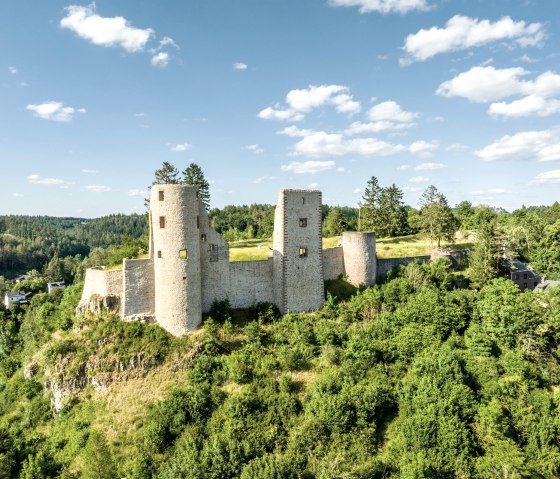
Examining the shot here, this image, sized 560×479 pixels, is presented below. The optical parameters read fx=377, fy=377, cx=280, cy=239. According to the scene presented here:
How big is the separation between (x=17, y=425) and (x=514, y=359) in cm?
3481

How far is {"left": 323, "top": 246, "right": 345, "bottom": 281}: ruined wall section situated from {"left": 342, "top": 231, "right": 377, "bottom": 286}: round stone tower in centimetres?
56

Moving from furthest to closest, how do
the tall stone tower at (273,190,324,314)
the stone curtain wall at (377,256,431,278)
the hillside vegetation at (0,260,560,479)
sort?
the stone curtain wall at (377,256,431,278) → the tall stone tower at (273,190,324,314) → the hillside vegetation at (0,260,560,479)

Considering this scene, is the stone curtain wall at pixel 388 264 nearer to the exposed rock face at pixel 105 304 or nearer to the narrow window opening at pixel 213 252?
the narrow window opening at pixel 213 252

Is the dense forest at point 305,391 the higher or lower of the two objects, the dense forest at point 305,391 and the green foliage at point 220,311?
the lower

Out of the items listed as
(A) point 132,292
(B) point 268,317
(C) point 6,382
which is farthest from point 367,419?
(C) point 6,382

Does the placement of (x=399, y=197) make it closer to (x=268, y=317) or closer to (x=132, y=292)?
(x=268, y=317)

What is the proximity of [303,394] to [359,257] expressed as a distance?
1459 cm

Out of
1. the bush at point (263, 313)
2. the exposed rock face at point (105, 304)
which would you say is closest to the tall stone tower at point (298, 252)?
the bush at point (263, 313)

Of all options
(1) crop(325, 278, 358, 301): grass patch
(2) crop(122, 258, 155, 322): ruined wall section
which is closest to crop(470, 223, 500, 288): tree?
(1) crop(325, 278, 358, 301): grass patch

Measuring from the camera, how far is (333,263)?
35.4 m

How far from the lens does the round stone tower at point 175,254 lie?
89.2 feet

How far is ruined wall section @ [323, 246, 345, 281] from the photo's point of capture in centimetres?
3491

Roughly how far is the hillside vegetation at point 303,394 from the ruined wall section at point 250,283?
1196mm

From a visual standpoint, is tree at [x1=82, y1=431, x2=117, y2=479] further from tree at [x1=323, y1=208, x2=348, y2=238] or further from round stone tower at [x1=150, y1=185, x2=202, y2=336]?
tree at [x1=323, y1=208, x2=348, y2=238]
